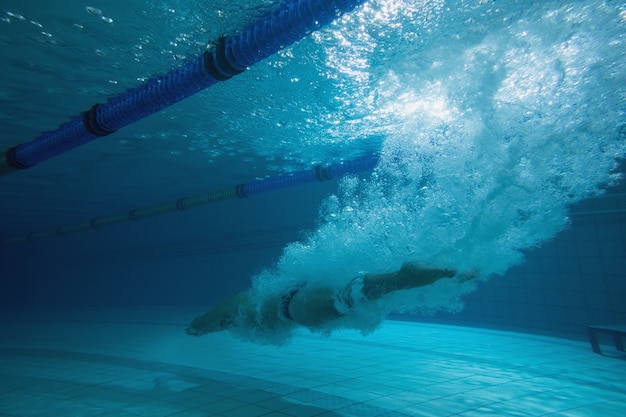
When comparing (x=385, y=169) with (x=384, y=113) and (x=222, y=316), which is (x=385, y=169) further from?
(x=222, y=316)

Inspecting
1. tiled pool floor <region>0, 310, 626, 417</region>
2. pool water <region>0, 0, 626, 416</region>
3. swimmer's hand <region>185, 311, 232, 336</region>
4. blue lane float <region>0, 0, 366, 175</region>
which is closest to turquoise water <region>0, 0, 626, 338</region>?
pool water <region>0, 0, 626, 416</region>

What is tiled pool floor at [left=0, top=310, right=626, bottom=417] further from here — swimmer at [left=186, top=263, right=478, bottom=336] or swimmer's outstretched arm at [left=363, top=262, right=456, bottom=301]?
swimmer's outstretched arm at [left=363, top=262, right=456, bottom=301]

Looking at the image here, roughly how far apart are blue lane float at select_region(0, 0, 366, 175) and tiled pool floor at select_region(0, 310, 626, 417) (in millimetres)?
4146

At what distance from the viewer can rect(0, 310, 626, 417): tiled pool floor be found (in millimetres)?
5070

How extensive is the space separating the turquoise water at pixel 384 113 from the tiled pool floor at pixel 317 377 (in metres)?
1.50

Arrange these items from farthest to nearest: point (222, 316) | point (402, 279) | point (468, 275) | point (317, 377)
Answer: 1. point (317, 377)
2. point (222, 316)
3. point (468, 275)
4. point (402, 279)

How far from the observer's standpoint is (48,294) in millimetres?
31375

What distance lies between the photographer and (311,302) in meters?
4.33

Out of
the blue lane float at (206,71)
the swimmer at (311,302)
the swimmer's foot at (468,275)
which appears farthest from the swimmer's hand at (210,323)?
the swimmer's foot at (468,275)

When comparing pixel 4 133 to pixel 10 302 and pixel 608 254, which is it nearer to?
pixel 608 254

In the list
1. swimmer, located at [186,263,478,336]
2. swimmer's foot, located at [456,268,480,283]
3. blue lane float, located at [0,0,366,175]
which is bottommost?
swimmer, located at [186,263,478,336]

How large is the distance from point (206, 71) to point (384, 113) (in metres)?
4.42

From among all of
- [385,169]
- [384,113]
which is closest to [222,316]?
[384,113]

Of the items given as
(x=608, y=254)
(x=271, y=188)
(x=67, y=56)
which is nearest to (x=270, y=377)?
(x=271, y=188)
